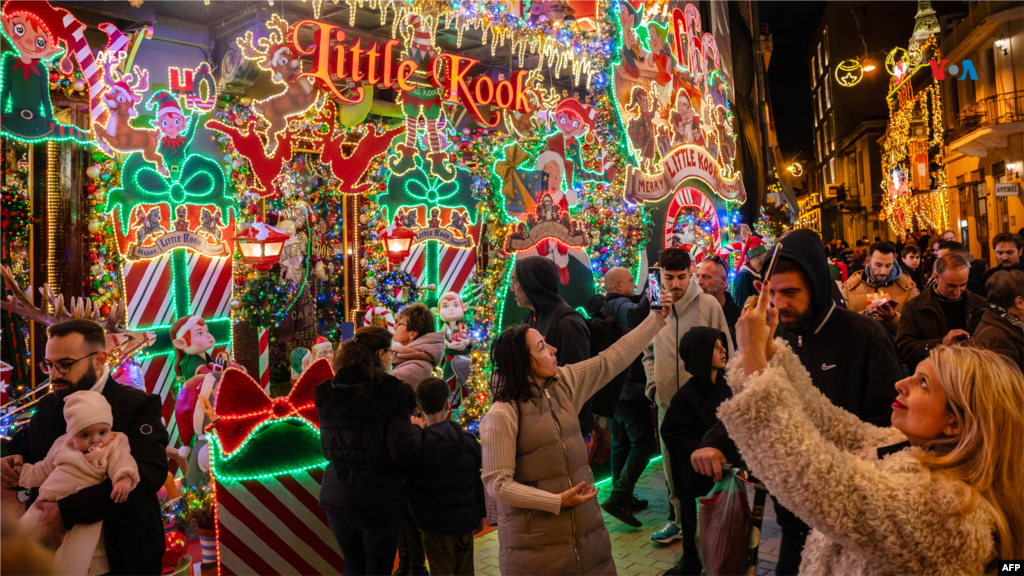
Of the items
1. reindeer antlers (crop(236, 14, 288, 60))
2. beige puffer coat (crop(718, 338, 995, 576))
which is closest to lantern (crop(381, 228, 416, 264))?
reindeer antlers (crop(236, 14, 288, 60))

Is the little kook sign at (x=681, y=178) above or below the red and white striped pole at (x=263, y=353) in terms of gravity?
above

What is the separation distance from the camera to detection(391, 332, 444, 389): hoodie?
4594 millimetres

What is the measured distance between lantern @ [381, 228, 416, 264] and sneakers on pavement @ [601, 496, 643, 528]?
405 cm

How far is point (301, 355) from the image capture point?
7.77 metres

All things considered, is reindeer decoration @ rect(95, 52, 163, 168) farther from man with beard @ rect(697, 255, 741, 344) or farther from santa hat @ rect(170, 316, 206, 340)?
man with beard @ rect(697, 255, 741, 344)

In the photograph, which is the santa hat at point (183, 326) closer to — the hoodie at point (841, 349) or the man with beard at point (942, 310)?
the hoodie at point (841, 349)

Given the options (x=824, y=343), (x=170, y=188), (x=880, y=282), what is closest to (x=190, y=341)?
(x=170, y=188)

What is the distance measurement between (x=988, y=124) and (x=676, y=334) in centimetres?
2062

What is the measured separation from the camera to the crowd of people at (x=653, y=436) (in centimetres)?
162

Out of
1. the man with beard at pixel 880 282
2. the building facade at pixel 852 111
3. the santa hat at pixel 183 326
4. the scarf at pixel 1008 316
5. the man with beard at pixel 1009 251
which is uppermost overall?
the building facade at pixel 852 111

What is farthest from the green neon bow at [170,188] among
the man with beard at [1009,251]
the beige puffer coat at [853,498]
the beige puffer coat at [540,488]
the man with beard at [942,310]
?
the man with beard at [1009,251]

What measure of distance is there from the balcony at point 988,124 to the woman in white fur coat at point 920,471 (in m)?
22.8

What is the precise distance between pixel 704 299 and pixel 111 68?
5518mm

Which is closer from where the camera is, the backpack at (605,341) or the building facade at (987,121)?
the backpack at (605,341)
